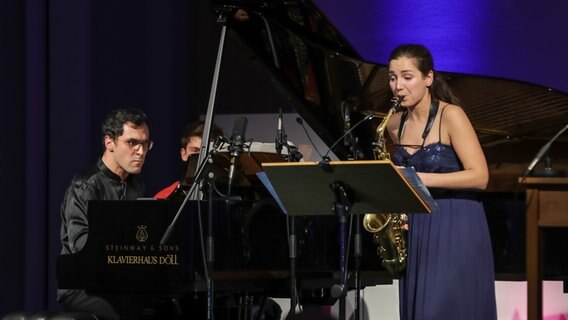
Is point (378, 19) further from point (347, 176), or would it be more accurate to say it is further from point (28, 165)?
point (28, 165)

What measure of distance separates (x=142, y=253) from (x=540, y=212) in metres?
1.87

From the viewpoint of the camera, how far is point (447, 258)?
13.5ft

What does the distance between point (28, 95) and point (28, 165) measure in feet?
1.49

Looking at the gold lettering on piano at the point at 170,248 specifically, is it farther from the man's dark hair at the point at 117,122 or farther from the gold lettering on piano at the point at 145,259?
the man's dark hair at the point at 117,122

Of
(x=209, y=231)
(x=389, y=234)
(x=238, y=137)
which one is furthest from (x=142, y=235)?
(x=389, y=234)

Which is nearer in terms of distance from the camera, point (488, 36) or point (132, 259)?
point (132, 259)

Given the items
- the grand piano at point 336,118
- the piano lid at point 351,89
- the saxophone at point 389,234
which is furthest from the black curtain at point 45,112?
the saxophone at point 389,234

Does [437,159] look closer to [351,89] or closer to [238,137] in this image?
[238,137]

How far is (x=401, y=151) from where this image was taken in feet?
14.2

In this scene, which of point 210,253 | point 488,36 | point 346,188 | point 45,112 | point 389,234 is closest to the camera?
point 346,188

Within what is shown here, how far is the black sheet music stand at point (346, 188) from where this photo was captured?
374 centimetres

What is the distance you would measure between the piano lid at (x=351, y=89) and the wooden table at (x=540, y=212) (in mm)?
1508

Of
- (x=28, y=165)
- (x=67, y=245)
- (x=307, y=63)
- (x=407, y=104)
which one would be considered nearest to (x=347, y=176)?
(x=407, y=104)

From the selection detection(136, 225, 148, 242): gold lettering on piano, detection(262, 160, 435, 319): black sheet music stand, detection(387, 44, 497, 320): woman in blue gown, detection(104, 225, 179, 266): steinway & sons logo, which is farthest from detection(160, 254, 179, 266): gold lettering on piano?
detection(387, 44, 497, 320): woman in blue gown
